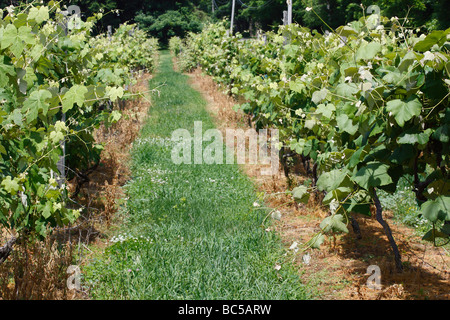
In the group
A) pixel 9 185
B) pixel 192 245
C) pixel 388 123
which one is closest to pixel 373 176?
pixel 388 123

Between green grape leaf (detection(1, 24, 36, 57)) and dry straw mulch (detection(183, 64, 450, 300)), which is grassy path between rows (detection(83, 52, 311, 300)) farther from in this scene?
green grape leaf (detection(1, 24, 36, 57))

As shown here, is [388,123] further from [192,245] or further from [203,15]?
[203,15]

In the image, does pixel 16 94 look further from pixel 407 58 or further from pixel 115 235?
pixel 407 58

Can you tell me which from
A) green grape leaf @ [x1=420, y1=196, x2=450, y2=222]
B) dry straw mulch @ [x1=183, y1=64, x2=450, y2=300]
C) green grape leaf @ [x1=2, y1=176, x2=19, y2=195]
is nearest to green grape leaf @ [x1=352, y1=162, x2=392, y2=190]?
green grape leaf @ [x1=420, y1=196, x2=450, y2=222]

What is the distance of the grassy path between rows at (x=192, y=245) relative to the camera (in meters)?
3.11

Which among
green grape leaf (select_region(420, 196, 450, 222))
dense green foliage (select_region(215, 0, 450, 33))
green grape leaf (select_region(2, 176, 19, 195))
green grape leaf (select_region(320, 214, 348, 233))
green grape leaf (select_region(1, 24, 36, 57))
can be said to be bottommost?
green grape leaf (select_region(320, 214, 348, 233))

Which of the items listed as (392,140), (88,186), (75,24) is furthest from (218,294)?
(75,24)

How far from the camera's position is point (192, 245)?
381cm

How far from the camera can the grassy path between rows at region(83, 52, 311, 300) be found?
10.2ft

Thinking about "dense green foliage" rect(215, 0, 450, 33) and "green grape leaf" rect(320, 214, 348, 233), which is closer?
"green grape leaf" rect(320, 214, 348, 233)

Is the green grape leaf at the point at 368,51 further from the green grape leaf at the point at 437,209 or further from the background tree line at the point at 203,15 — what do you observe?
the background tree line at the point at 203,15

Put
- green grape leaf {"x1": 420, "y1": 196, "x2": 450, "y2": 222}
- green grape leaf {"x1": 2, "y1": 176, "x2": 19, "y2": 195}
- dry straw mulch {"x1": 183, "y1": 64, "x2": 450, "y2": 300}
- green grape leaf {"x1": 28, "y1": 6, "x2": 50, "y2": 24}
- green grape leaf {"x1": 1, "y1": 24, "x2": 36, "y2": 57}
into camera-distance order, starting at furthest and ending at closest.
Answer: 1. dry straw mulch {"x1": 183, "y1": 64, "x2": 450, "y2": 300}
2. green grape leaf {"x1": 28, "y1": 6, "x2": 50, "y2": 24}
3. green grape leaf {"x1": 1, "y1": 24, "x2": 36, "y2": 57}
4. green grape leaf {"x1": 2, "y1": 176, "x2": 19, "y2": 195}
5. green grape leaf {"x1": 420, "y1": 196, "x2": 450, "y2": 222}

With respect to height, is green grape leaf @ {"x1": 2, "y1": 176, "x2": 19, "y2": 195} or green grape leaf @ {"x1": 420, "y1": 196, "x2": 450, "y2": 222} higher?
green grape leaf @ {"x1": 2, "y1": 176, "x2": 19, "y2": 195}
